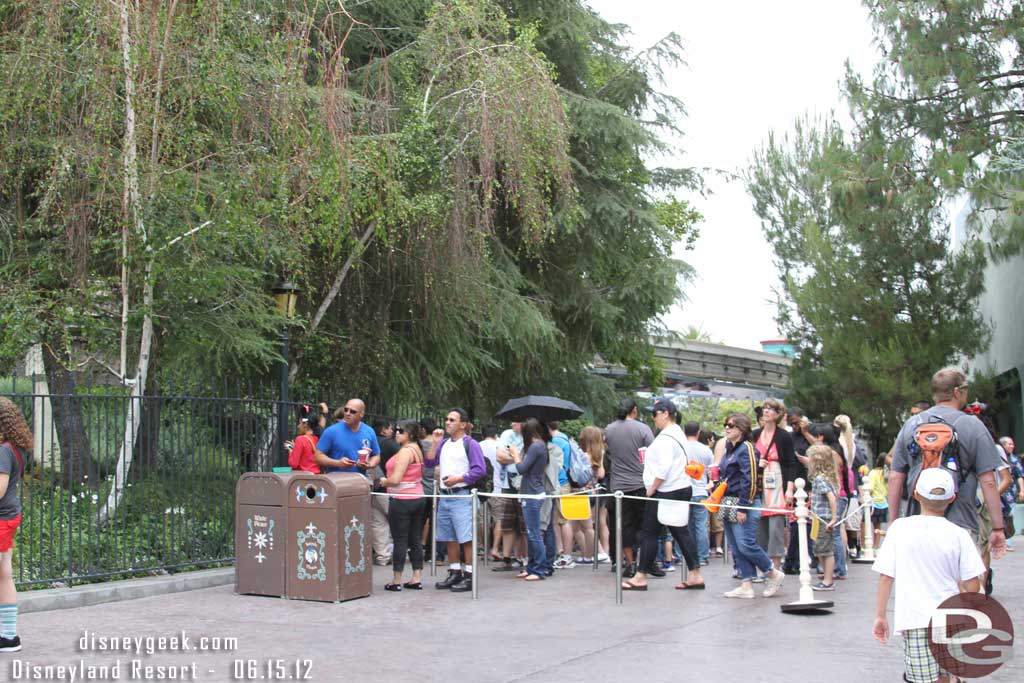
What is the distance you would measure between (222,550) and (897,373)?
21.3 metres

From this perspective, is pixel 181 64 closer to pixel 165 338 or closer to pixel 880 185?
pixel 165 338

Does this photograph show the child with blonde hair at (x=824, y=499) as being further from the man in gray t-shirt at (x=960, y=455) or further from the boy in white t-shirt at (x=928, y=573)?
the boy in white t-shirt at (x=928, y=573)

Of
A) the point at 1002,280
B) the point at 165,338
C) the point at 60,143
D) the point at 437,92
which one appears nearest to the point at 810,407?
the point at 1002,280

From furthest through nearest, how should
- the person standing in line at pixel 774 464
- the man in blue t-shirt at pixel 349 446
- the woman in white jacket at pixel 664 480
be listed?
the man in blue t-shirt at pixel 349 446
the person standing in line at pixel 774 464
the woman in white jacket at pixel 664 480

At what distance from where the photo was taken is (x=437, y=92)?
49.7ft

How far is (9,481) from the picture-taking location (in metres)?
7.70

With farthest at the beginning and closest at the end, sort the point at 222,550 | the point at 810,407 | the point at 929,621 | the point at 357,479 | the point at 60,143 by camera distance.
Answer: the point at 810,407, the point at 222,550, the point at 60,143, the point at 357,479, the point at 929,621

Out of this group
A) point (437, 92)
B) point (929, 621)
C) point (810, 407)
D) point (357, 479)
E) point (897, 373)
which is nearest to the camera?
point (929, 621)

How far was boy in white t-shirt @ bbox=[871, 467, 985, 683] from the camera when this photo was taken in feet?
17.6

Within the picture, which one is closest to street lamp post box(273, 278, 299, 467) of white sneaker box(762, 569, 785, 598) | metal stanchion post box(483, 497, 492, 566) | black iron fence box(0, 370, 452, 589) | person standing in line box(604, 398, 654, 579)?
black iron fence box(0, 370, 452, 589)

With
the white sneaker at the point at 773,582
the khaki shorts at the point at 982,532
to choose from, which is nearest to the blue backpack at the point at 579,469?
the white sneaker at the point at 773,582

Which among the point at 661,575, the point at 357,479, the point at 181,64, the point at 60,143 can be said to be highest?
the point at 181,64

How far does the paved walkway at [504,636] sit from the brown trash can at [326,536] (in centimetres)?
19

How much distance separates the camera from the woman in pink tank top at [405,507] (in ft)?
36.8
